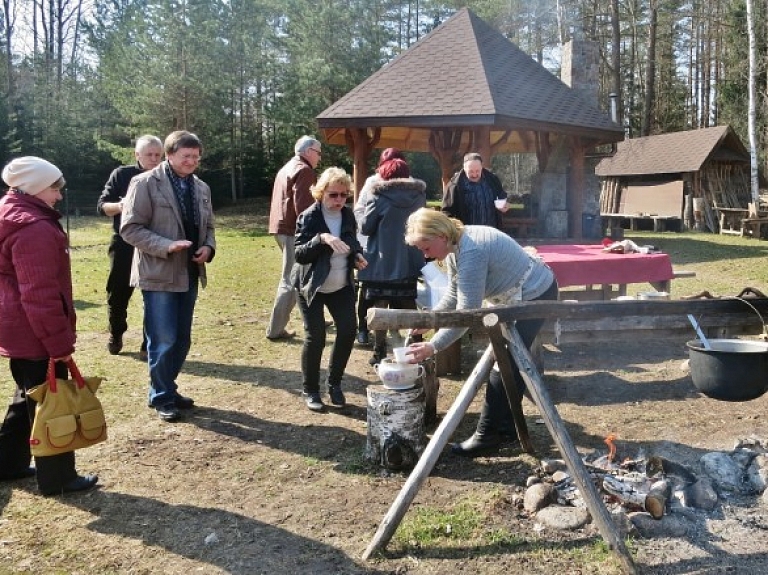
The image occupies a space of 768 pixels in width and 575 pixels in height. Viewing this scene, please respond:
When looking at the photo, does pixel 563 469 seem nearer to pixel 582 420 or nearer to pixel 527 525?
pixel 527 525

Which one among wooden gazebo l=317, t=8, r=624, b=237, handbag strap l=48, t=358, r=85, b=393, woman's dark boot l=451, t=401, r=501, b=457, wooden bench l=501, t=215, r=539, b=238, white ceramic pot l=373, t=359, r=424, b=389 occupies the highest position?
wooden gazebo l=317, t=8, r=624, b=237

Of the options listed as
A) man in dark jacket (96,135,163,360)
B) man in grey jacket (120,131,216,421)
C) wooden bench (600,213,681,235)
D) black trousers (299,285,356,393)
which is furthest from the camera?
wooden bench (600,213,681,235)

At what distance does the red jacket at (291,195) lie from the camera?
627 centimetres

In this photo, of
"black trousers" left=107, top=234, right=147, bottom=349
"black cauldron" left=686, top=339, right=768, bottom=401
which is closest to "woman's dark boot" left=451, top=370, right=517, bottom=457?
"black cauldron" left=686, top=339, right=768, bottom=401

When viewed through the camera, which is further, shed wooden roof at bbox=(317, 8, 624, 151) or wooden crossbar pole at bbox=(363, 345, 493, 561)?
shed wooden roof at bbox=(317, 8, 624, 151)

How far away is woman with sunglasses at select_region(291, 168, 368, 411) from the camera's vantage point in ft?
15.1

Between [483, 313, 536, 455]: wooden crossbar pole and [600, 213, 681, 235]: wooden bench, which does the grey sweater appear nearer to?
[483, 313, 536, 455]: wooden crossbar pole

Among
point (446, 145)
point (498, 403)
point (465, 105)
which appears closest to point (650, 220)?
point (446, 145)

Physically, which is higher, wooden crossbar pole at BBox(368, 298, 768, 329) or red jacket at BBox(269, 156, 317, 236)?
red jacket at BBox(269, 156, 317, 236)

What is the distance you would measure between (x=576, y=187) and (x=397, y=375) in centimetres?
1151

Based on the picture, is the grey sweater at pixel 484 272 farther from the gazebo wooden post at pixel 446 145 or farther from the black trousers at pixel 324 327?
the gazebo wooden post at pixel 446 145

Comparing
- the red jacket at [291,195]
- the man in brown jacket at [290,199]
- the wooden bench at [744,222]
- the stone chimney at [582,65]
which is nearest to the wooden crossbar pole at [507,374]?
the man in brown jacket at [290,199]

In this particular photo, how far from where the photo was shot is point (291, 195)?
6.45 m

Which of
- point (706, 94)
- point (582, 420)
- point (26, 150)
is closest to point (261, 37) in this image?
point (26, 150)
